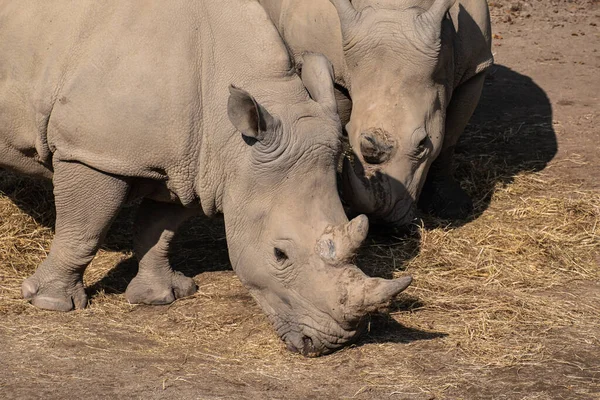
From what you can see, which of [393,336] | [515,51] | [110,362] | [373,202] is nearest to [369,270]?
[373,202]

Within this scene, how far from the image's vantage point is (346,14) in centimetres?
787

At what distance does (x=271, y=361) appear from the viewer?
6.04m

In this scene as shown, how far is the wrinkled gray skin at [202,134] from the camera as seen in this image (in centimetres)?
591

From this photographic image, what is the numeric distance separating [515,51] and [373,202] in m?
→ 6.42

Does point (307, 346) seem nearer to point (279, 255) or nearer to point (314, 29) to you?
point (279, 255)

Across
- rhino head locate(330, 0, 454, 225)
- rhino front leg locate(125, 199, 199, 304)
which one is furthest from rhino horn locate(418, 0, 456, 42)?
rhino front leg locate(125, 199, 199, 304)

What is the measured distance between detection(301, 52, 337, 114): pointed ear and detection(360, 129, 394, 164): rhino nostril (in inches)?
44.8

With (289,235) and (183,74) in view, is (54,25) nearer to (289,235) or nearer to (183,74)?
(183,74)

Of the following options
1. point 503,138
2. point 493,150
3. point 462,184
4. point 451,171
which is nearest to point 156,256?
point 451,171

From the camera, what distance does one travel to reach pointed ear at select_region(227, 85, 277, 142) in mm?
5805

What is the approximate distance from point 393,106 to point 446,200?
1.68 meters

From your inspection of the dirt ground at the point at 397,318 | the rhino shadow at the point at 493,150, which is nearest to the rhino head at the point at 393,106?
the rhino shadow at the point at 493,150

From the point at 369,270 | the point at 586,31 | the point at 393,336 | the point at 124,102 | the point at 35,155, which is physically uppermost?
the point at 124,102

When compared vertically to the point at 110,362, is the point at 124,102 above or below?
above
